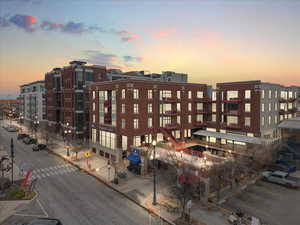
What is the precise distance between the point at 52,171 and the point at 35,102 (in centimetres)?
6699

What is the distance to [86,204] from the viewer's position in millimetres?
21328

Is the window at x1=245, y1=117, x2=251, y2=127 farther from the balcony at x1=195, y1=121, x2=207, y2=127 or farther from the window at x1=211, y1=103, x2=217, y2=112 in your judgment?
the balcony at x1=195, y1=121, x2=207, y2=127

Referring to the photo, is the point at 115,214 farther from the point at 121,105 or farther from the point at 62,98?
the point at 62,98

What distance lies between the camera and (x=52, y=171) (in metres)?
32.1

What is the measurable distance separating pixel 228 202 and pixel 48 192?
23207 mm

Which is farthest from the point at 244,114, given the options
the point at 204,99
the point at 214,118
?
the point at 204,99

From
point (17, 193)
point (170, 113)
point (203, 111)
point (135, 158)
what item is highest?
point (203, 111)

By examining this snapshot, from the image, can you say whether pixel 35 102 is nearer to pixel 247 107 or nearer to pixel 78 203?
pixel 78 203

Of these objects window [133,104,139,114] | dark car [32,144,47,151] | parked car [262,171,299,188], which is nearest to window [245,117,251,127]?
parked car [262,171,299,188]

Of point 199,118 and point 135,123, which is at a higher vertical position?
point 199,118

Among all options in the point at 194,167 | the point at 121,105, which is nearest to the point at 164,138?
the point at 121,105

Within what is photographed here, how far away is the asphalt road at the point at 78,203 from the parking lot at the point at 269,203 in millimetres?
11559

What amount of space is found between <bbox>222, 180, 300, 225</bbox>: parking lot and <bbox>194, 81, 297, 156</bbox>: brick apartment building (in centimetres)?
970

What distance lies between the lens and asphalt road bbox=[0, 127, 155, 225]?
18.5 m
